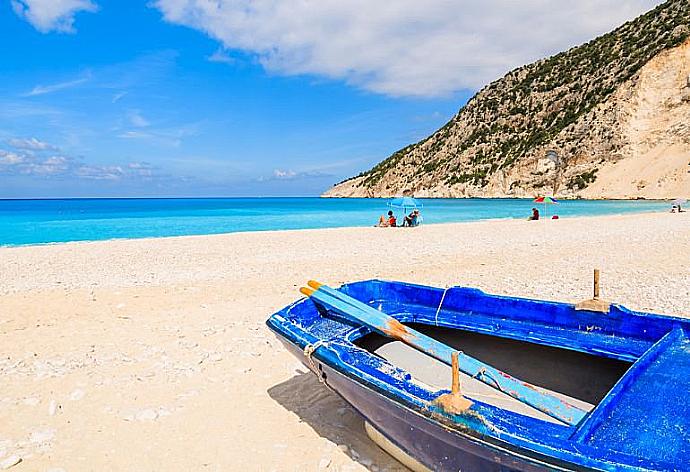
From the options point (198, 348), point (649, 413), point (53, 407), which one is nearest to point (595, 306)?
point (649, 413)

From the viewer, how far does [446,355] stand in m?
4.83

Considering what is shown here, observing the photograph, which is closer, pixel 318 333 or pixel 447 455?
pixel 447 455

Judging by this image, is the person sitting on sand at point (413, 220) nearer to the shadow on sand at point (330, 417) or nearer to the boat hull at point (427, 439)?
the shadow on sand at point (330, 417)

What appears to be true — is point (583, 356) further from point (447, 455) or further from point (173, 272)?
point (173, 272)

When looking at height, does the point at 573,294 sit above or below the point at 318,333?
below

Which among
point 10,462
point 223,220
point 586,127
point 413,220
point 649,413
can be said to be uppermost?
point 586,127

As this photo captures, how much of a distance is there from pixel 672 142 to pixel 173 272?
80.6 metres

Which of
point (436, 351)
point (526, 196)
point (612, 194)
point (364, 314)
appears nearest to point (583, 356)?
point (436, 351)

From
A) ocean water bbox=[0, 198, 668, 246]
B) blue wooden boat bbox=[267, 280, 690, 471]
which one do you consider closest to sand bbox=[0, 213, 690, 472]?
blue wooden boat bbox=[267, 280, 690, 471]

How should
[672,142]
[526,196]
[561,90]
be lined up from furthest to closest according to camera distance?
[561,90], [526,196], [672,142]

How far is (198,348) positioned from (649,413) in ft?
20.5

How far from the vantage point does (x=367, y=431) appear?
512cm

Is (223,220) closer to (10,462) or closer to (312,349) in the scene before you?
(10,462)

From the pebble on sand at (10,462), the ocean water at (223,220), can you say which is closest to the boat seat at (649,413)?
the pebble on sand at (10,462)
